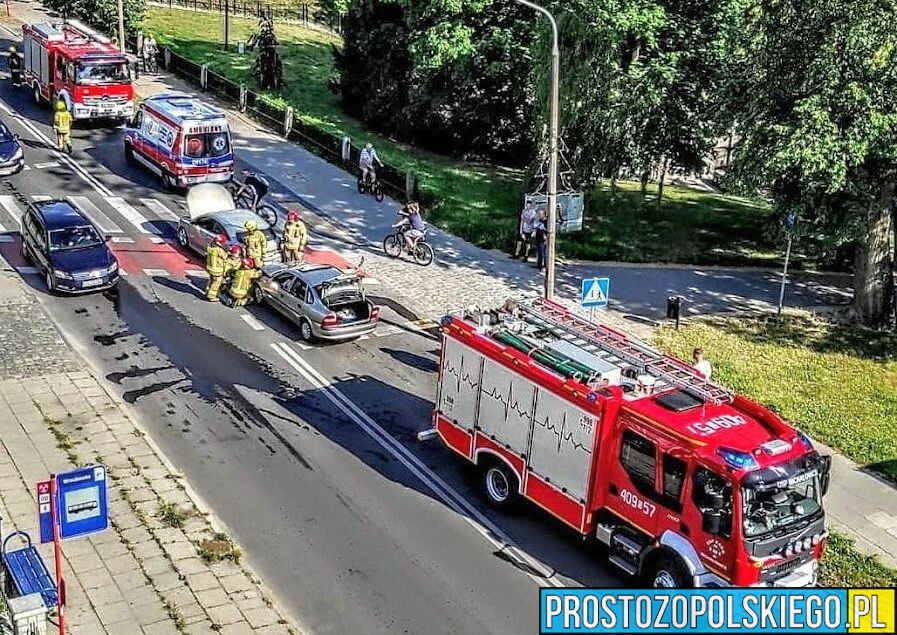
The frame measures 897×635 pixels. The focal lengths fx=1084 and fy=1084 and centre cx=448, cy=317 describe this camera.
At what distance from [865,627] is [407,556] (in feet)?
20.8

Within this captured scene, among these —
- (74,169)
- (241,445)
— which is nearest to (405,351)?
(241,445)

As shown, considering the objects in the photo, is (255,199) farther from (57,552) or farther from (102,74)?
(57,552)

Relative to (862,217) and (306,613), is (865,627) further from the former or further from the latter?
(862,217)

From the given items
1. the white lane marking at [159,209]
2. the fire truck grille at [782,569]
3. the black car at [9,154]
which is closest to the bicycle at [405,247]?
the white lane marking at [159,209]

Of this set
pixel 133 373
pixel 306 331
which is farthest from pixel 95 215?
pixel 133 373

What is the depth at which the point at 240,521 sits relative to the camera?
16.3m

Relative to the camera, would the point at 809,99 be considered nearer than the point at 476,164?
Yes

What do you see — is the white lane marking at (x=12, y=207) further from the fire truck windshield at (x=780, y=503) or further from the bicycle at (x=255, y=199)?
the fire truck windshield at (x=780, y=503)

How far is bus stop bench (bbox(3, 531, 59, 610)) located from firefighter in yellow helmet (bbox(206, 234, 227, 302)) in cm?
1246

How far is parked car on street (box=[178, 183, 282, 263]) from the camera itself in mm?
26594

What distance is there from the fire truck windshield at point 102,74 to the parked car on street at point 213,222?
9.47 metres

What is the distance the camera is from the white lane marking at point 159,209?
30656 millimetres

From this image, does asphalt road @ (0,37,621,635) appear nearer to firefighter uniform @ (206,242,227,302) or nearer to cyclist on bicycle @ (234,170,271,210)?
firefighter uniform @ (206,242,227,302)

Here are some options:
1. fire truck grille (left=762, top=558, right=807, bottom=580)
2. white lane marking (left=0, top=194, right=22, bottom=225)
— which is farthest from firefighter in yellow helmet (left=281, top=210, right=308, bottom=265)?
fire truck grille (left=762, top=558, right=807, bottom=580)
